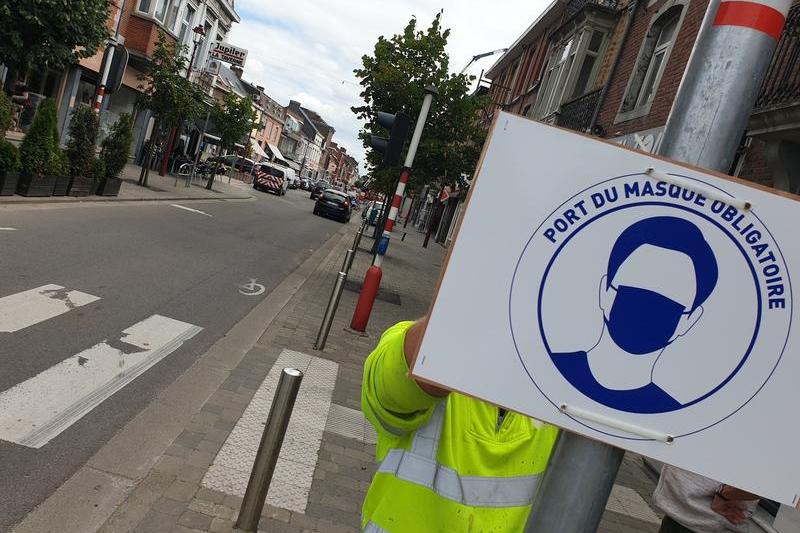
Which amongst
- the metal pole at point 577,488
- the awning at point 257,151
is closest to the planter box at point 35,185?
the metal pole at point 577,488

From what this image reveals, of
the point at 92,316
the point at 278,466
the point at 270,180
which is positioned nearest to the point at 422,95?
the point at 92,316

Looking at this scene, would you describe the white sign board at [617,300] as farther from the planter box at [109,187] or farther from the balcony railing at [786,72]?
the planter box at [109,187]

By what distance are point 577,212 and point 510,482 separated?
876 mm

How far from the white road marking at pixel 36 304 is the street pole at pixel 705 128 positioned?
597 cm

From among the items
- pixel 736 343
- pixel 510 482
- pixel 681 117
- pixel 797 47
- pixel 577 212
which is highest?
pixel 797 47

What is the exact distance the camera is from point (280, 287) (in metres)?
11.4

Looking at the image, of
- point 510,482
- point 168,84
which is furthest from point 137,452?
point 168,84

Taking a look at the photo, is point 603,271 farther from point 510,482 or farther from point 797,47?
point 797,47

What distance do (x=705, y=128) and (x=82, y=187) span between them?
15976 millimetres

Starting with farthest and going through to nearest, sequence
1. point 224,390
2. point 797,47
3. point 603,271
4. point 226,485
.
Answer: point 797,47, point 224,390, point 226,485, point 603,271

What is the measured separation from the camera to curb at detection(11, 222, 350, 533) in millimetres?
3484

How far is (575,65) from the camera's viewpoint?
18875 mm

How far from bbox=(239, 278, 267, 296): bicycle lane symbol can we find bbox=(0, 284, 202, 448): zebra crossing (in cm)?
255

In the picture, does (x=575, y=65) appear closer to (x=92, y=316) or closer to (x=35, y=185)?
(x=35, y=185)
